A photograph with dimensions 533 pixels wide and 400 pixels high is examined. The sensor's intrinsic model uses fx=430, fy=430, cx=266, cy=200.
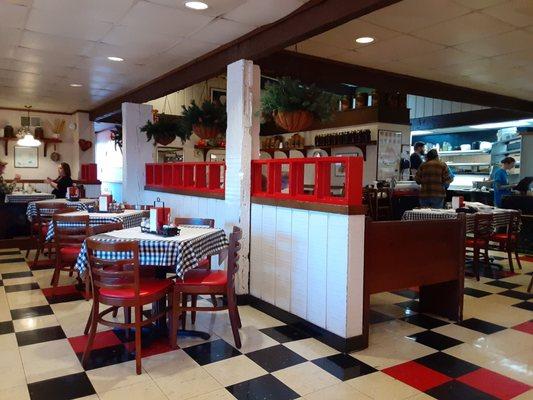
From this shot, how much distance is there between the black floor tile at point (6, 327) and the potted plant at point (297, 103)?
3102mm

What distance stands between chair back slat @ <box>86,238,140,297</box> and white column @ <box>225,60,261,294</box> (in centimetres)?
166

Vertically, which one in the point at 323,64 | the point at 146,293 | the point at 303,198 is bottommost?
the point at 146,293

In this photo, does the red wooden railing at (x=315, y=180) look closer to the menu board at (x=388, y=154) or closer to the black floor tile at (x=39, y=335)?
the black floor tile at (x=39, y=335)

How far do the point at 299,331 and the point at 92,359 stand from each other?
5.70ft

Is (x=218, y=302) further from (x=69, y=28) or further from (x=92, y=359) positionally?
(x=69, y=28)

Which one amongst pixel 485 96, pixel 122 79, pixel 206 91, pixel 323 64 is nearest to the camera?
pixel 323 64

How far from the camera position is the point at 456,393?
2.86 metres

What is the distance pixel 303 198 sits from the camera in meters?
3.95

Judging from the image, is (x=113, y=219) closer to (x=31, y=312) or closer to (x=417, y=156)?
(x=31, y=312)

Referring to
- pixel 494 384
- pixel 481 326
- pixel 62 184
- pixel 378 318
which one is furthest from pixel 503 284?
pixel 62 184

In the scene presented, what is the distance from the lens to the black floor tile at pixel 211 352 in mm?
3289

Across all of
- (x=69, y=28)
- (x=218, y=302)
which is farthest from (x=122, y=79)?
(x=218, y=302)

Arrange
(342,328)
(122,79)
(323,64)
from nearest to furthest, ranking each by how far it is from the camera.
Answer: (342,328) < (323,64) < (122,79)

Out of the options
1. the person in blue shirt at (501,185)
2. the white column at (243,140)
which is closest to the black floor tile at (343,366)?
the white column at (243,140)
